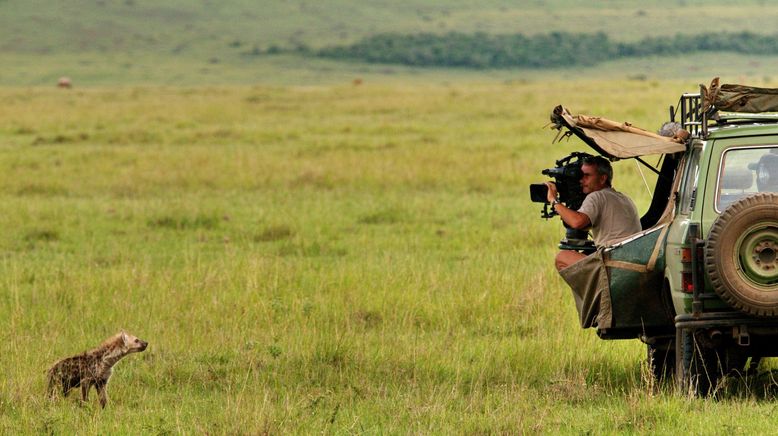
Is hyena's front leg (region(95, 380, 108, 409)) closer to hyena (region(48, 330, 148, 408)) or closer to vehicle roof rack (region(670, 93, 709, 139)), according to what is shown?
hyena (region(48, 330, 148, 408))

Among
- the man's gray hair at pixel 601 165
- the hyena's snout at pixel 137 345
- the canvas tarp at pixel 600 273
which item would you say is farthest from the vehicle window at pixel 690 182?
the hyena's snout at pixel 137 345

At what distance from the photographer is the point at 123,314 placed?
1040 cm

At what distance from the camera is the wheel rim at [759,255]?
6.70 m

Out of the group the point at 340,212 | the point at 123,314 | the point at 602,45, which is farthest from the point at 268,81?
the point at 123,314

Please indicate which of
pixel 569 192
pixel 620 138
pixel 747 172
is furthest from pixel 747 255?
pixel 569 192

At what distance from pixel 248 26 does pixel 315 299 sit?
137 m

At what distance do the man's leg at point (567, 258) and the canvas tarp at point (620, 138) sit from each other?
2.73 ft

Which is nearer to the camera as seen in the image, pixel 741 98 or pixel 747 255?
pixel 747 255

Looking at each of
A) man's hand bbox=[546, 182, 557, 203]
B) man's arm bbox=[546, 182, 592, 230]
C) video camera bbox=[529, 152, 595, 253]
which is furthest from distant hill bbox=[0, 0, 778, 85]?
man's arm bbox=[546, 182, 592, 230]

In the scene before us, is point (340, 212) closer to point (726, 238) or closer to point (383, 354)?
point (383, 354)

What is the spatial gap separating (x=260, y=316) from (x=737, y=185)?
4462 millimetres

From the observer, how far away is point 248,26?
14475cm

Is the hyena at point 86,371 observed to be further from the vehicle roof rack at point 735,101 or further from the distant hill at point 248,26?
the distant hill at point 248,26

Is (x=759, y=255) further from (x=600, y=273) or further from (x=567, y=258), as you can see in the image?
(x=567, y=258)
